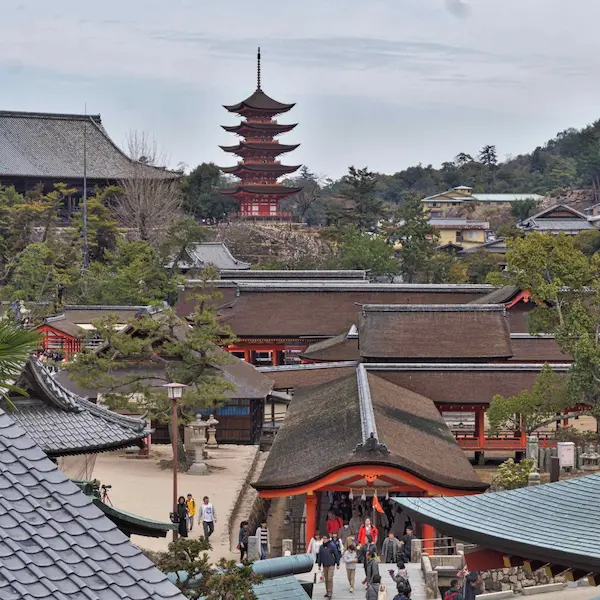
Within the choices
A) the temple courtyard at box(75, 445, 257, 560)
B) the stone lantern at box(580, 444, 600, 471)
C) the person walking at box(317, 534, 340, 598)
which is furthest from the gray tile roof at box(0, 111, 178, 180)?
the person walking at box(317, 534, 340, 598)

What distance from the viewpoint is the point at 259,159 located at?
71.2 meters

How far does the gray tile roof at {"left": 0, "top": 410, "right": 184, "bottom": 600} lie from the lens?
490 cm

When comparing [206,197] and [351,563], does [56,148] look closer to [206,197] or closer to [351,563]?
[206,197]

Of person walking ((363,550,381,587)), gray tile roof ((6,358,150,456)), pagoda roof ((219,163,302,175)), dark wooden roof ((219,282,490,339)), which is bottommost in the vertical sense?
person walking ((363,550,381,587))

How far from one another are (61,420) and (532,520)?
5016 millimetres

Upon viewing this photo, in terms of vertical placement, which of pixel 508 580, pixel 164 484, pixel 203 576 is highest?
pixel 203 576

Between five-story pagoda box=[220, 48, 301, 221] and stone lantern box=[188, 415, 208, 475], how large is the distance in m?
41.8

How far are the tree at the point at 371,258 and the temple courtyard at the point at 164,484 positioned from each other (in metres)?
27.5

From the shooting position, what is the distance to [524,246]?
2702 centimetres

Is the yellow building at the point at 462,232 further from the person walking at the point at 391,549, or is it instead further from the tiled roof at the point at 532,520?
the tiled roof at the point at 532,520

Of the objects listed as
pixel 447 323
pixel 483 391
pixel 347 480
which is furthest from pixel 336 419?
pixel 447 323

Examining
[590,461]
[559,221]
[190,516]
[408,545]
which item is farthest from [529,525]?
[559,221]

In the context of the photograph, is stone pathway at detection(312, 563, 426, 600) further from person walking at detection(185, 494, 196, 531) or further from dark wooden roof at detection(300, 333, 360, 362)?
dark wooden roof at detection(300, 333, 360, 362)

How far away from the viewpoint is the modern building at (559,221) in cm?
7412
